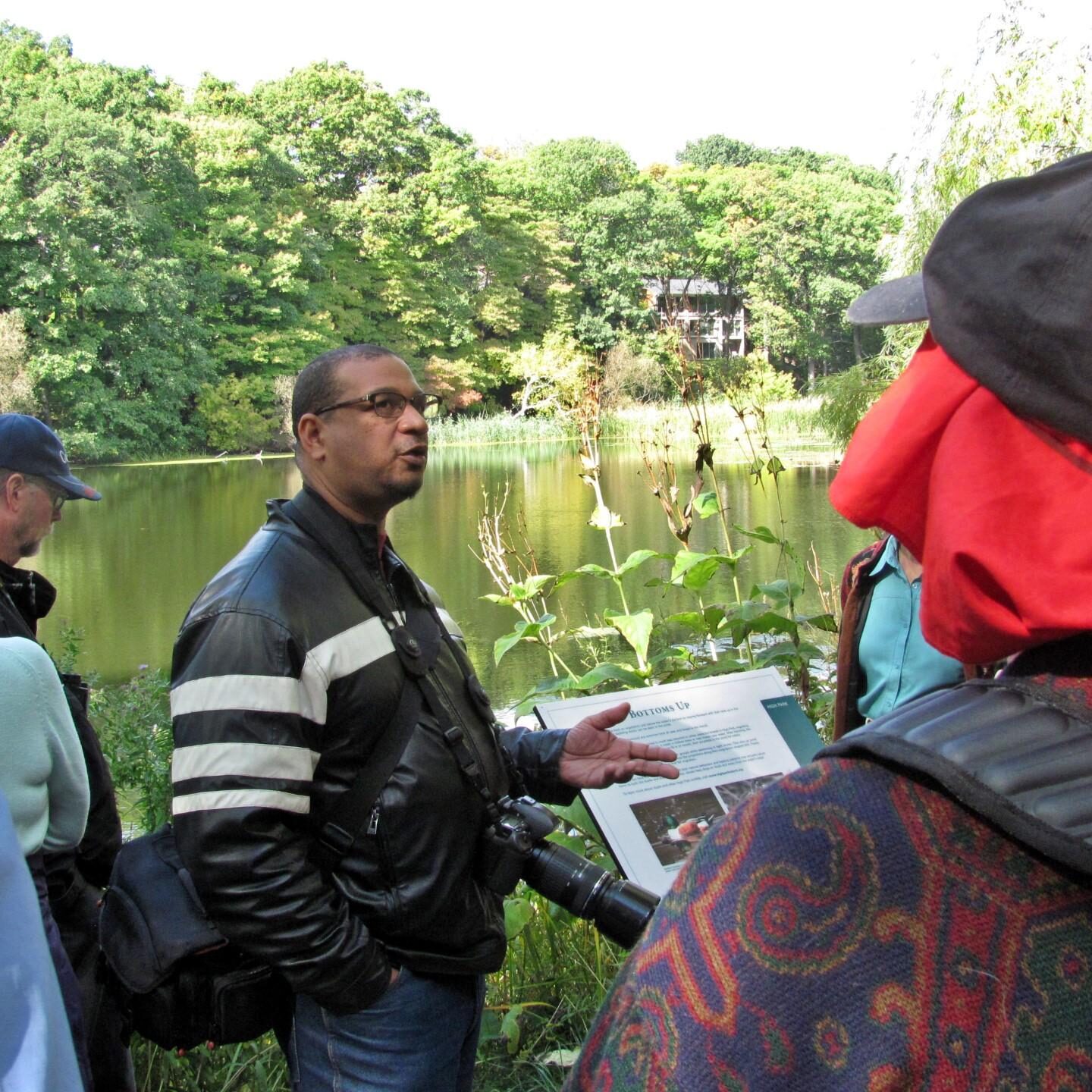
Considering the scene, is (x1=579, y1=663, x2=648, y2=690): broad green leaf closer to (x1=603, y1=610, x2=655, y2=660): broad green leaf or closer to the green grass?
(x1=603, y1=610, x2=655, y2=660): broad green leaf

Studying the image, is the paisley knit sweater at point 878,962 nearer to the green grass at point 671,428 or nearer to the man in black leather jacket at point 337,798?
the man in black leather jacket at point 337,798

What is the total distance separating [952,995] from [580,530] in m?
15.6

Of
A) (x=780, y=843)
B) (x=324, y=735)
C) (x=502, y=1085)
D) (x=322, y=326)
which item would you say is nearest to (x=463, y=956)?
(x=324, y=735)

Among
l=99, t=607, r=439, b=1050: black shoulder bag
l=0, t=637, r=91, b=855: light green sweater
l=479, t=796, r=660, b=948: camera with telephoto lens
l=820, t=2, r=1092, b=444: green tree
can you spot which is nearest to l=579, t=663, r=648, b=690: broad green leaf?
l=479, t=796, r=660, b=948: camera with telephoto lens

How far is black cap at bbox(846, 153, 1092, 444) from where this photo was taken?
0.55 m

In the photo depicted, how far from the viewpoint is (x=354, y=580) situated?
1861 millimetres

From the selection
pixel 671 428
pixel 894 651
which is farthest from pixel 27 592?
pixel 671 428

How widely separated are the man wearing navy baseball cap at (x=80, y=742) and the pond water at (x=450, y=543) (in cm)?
622

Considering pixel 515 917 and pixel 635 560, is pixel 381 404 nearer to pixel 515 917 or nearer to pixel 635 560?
pixel 515 917

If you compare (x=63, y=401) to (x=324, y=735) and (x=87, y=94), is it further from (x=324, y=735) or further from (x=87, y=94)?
(x=324, y=735)

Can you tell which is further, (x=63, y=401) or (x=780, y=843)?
(x=63, y=401)

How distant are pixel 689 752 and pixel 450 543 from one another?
15158 mm

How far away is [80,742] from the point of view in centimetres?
223

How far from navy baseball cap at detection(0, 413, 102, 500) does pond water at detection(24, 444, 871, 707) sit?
6126 millimetres
